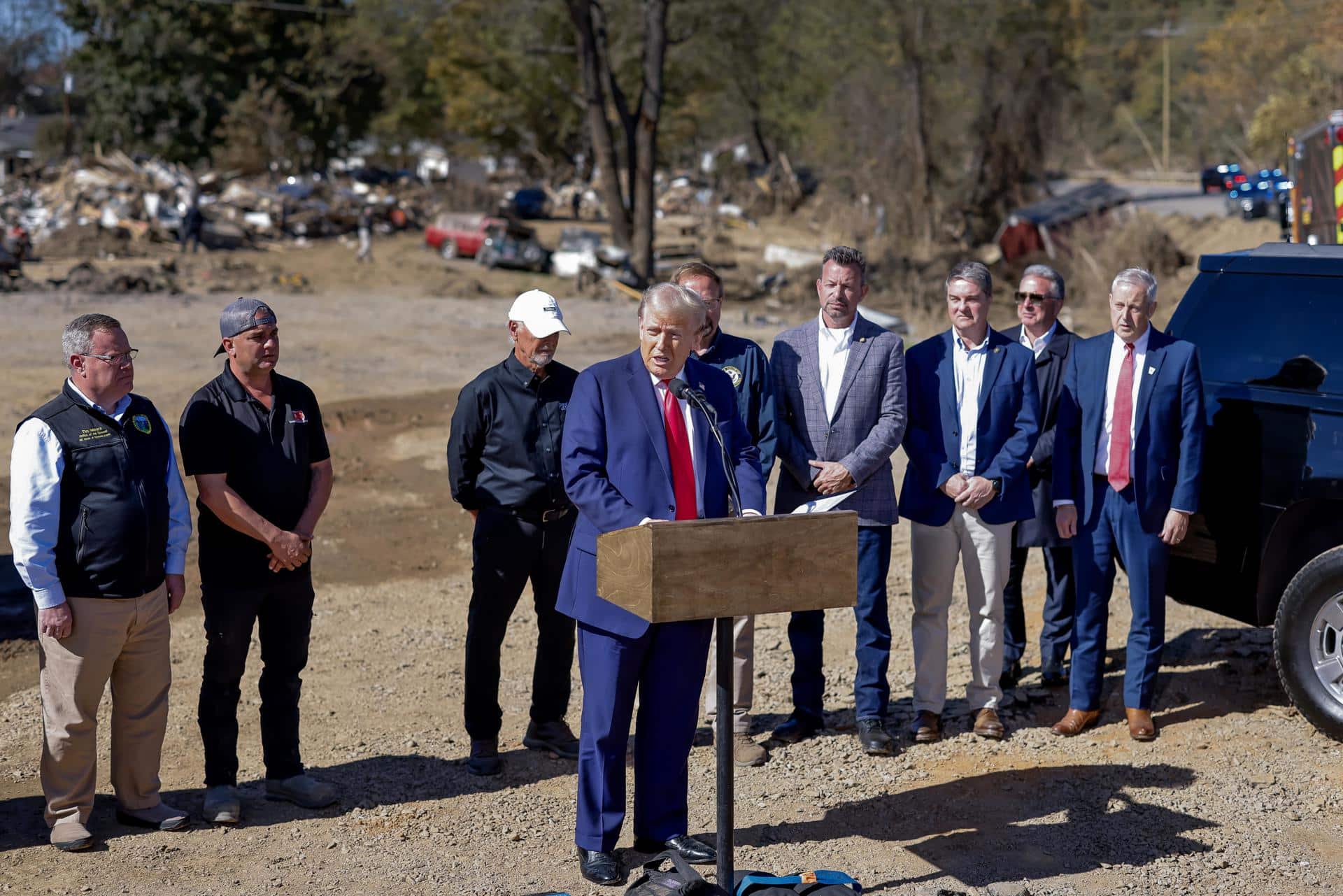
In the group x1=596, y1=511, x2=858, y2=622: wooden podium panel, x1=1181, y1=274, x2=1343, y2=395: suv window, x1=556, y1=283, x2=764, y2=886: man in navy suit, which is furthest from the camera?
x1=1181, y1=274, x2=1343, y2=395: suv window

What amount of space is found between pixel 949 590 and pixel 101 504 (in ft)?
12.1

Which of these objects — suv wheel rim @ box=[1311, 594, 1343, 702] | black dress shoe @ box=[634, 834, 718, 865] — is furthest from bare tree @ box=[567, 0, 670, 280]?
black dress shoe @ box=[634, 834, 718, 865]

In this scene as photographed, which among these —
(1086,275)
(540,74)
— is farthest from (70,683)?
(540,74)

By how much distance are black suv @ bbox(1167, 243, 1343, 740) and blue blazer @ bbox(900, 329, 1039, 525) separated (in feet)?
3.19

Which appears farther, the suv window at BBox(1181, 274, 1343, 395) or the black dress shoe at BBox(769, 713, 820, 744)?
the black dress shoe at BBox(769, 713, 820, 744)

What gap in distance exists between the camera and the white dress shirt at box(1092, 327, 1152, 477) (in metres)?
6.28

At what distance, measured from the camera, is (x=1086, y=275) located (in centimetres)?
2514

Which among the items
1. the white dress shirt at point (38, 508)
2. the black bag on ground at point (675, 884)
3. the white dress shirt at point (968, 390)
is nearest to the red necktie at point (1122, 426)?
the white dress shirt at point (968, 390)

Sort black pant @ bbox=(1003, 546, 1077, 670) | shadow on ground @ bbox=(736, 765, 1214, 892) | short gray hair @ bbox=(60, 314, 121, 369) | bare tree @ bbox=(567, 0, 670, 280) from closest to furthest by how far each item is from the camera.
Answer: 1. short gray hair @ bbox=(60, 314, 121, 369)
2. shadow on ground @ bbox=(736, 765, 1214, 892)
3. black pant @ bbox=(1003, 546, 1077, 670)
4. bare tree @ bbox=(567, 0, 670, 280)

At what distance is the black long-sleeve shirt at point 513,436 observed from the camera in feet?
19.5

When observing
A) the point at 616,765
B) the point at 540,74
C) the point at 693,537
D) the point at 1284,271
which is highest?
the point at 540,74

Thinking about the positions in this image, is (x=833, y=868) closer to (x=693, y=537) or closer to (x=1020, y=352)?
(x=693, y=537)

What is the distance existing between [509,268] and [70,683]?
29.4 metres

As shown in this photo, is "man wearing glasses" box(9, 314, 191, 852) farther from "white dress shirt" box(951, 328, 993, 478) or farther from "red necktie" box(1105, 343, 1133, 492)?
"red necktie" box(1105, 343, 1133, 492)
